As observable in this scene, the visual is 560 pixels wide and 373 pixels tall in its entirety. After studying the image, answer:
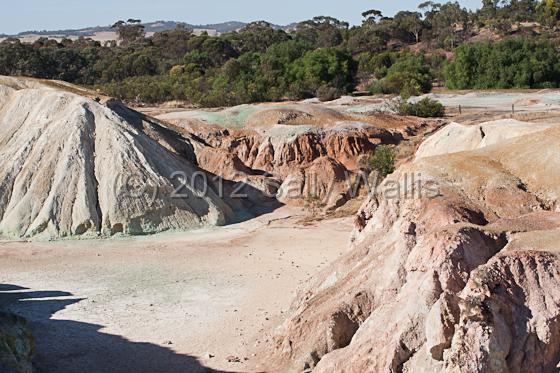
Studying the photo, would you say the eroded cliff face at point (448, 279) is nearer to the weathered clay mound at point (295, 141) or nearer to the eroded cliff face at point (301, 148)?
the eroded cliff face at point (301, 148)

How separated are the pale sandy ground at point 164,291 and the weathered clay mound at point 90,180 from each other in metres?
1.23

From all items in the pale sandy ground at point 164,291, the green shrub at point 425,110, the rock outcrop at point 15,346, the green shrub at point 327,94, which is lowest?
the pale sandy ground at point 164,291

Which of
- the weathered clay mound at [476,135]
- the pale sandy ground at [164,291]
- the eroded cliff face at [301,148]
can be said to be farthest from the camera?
the eroded cliff face at [301,148]

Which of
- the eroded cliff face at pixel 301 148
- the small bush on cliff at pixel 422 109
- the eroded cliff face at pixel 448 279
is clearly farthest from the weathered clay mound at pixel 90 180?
the small bush on cliff at pixel 422 109

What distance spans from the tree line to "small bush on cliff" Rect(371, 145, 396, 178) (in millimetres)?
26763

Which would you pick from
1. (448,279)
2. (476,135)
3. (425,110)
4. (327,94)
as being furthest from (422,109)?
(448,279)

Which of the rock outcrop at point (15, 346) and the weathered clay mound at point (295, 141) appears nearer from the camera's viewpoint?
the rock outcrop at point (15, 346)

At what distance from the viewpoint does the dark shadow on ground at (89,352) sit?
1950 centimetres

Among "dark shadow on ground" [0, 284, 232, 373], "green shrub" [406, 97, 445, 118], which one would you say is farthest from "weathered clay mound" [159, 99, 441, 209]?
"dark shadow on ground" [0, 284, 232, 373]

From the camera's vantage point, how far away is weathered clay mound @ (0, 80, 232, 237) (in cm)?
3453

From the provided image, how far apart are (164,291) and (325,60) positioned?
55.9m

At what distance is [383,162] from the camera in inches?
1620

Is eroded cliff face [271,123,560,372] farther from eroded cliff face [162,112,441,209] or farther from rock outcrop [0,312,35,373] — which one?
eroded cliff face [162,112,441,209]

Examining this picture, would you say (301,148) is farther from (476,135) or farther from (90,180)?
(476,135)
